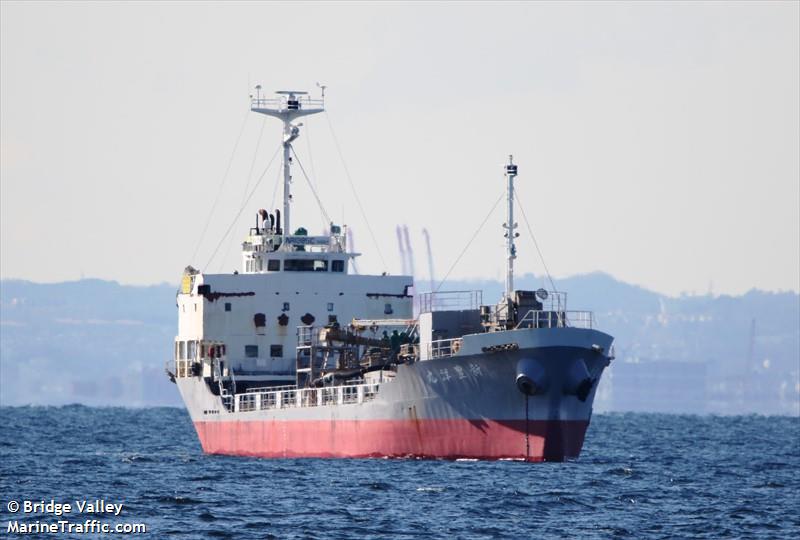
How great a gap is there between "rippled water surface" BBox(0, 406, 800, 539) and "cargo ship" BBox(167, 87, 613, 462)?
1379 mm

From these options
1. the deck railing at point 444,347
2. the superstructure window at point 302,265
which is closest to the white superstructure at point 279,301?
the superstructure window at point 302,265

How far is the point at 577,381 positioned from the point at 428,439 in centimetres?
557

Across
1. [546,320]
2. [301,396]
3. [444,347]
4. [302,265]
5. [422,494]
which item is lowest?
[422,494]

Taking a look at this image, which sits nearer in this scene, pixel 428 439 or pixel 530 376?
pixel 530 376

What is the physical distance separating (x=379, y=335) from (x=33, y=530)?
3117cm

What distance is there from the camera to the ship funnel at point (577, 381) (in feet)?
188

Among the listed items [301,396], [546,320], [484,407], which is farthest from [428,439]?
[301,396]

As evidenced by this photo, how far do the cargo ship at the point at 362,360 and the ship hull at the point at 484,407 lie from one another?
45 millimetres

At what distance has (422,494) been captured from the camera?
161 ft

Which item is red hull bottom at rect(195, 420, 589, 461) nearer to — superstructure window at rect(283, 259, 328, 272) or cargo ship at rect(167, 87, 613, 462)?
cargo ship at rect(167, 87, 613, 462)

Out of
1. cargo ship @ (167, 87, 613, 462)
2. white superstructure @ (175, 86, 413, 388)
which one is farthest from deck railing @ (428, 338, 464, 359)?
white superstructure @ (175, 86, 413, 388)

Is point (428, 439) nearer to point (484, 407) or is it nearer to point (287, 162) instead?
point (484, 407)

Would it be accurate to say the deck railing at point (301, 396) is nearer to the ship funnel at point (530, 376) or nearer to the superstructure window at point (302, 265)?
the superstructure window at point (302, 265)

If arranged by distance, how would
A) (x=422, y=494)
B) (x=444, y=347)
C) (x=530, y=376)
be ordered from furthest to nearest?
(x=444, y=347) < (x=530, y=376) < (x=422, y=494)
